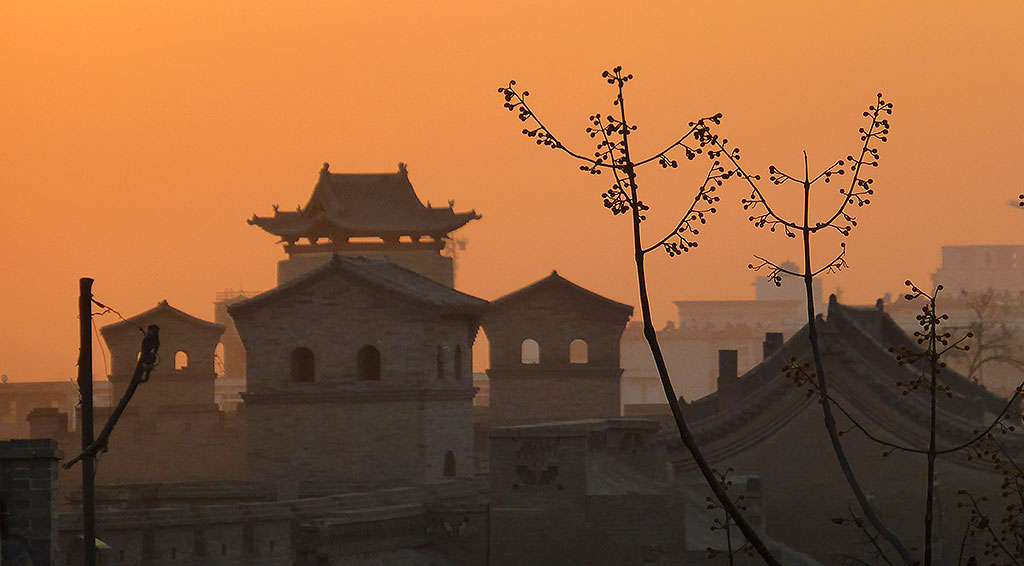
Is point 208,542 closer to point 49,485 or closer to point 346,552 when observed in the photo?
point 346,552

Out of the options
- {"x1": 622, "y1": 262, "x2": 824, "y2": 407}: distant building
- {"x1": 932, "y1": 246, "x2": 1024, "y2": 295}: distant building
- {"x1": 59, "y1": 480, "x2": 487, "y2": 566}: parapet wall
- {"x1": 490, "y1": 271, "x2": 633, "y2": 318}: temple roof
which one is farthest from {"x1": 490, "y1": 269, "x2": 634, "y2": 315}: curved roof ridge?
{"x1": 932, "y1": 246, "x2": 1024, "y2": 295}: distant building

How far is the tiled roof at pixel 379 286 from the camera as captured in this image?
4012cm

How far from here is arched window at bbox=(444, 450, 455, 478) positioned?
137ft

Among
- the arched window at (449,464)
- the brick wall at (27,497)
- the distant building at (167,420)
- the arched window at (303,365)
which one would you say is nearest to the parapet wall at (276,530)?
the brick wall at (27,497)

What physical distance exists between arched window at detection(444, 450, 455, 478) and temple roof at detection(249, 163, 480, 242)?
2141cm

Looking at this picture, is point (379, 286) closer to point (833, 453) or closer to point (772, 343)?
point (833, 453)

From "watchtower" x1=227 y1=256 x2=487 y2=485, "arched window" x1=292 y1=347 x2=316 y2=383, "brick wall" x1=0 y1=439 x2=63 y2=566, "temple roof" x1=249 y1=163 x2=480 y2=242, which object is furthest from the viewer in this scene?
"temple roof" x1=249 y1=163 x2=480 y2=242

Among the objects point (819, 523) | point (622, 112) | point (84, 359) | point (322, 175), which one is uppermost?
point (322, 175)

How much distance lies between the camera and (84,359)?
21922 millimetres

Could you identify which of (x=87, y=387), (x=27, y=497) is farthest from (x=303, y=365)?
(x=27, y=497)

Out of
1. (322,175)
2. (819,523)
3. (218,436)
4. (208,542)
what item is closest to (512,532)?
(208,542)

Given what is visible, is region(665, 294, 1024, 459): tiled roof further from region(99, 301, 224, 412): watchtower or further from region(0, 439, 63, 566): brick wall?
region(0, 439, 63, 566): brick wall

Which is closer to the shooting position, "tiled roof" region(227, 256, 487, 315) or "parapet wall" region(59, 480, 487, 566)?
"parapet wall" region(59, 480, 487, 566)

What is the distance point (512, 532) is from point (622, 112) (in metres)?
18.9
